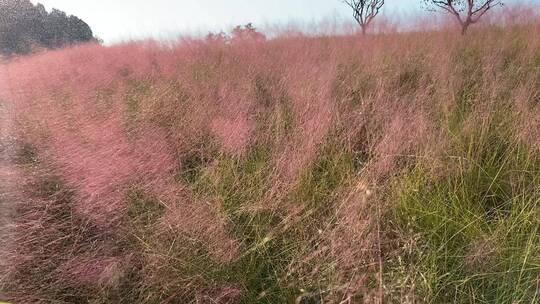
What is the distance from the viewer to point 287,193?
230 cm

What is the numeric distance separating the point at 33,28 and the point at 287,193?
1168cm

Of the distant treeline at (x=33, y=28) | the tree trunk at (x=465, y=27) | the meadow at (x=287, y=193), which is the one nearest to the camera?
the meadow at (x=287, y=193)

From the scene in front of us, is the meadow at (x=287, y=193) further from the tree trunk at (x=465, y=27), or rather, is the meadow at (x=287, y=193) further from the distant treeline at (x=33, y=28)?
the distant treeline at (x=33, y=28)

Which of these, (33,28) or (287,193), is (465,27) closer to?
(287,193)

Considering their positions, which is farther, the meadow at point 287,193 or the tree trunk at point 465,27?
the tree trunk at point 465,27

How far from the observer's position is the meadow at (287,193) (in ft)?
5.90

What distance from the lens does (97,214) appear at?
89.2 inches

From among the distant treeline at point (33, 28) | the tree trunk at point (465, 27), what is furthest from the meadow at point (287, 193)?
the distant treeline at point (33, 28)

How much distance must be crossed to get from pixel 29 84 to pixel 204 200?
4197mm

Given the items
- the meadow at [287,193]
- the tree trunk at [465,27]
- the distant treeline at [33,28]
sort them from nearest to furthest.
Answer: the meadow at [287,193]
the tree trunk at [465,27]
the distant treeline at [33,28]

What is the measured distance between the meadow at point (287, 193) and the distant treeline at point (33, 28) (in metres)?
7.36

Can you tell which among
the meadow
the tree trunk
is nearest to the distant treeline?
the meadow

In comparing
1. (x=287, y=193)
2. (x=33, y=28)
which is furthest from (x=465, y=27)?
(x=33, y=28)

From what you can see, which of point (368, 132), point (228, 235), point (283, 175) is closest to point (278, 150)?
point (283, 175)
